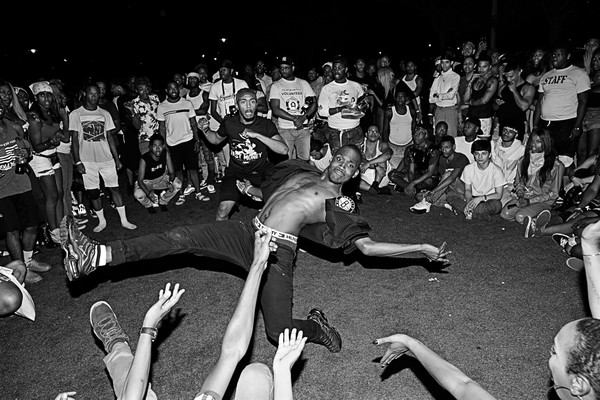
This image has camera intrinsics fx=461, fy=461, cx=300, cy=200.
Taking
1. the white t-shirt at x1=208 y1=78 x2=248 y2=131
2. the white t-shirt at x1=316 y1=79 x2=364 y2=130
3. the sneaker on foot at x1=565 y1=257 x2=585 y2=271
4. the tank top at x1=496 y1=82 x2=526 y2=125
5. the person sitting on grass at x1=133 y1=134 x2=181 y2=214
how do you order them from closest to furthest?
the sneaker on foot at x1=565 y1=257 x2=585 y2=271 → the person sitting on grass at x1=133 y1=134 x2=181 y2=214 → the white t-shirt at x1=208 y1=78 x2=248 y2=131 → the tank top at x1=496 y1=82 x2=526 y2=125 → the white t-shirt at x1=316 y1=79 x2=364 y2=130

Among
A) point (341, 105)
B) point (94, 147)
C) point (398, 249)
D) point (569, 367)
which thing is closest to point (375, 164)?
point (341, 105)

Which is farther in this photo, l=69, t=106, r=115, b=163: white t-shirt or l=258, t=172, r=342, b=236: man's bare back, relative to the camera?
l=69, t=106, r=115, b=163: white t-shirt

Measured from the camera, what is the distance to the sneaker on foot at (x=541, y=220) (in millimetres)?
5656

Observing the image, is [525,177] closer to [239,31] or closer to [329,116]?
[329,116]

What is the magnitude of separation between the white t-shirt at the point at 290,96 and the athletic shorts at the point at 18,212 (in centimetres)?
377

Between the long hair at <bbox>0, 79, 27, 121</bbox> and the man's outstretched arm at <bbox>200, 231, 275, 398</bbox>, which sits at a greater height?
the long hair at <bbox>0, 79, 27, 121</bbox>

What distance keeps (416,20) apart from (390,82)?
2720 cm

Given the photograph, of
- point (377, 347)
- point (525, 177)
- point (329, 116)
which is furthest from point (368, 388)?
point (329, 116)

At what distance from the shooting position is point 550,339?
3.66 m

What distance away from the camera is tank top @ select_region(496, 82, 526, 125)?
7.54 meters

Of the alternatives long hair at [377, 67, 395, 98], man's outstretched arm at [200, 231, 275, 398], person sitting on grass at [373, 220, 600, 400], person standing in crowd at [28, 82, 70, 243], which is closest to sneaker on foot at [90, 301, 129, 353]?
man's outstretched arm at [200, 231, 275, 398]

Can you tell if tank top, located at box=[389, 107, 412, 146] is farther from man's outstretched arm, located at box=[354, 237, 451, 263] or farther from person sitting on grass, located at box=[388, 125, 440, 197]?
man's outstretched arm, located at box=[354, 237, 451, 263]

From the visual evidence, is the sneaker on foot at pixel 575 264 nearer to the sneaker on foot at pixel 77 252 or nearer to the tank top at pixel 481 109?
the tank top at pixel 481 109

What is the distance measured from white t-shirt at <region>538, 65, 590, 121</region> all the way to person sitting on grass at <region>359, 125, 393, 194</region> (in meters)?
2.52
